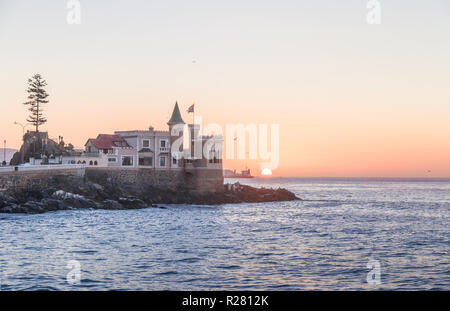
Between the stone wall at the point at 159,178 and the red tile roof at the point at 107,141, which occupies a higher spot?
the red tile roof at the point at 107,141

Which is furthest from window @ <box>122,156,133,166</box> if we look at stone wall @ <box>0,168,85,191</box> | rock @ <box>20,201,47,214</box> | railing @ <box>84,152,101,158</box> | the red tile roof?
rock @ <box>20,201,47,214</box>

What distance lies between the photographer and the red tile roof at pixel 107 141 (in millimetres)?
91250

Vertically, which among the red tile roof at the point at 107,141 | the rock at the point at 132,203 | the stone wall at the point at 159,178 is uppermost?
the red tile roof at the point at 107,141

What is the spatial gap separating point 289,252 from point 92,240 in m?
15.7

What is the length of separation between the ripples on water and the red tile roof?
122ft

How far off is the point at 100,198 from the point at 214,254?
148 feet

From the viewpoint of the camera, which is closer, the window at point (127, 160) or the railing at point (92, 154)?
the railing at point (92, 154)

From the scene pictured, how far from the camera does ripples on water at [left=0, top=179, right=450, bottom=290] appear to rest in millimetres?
24062

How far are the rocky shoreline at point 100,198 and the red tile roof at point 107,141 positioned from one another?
1247cm

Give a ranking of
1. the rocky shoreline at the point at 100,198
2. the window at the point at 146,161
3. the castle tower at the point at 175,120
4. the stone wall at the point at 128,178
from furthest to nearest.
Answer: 1. the castle tower at the point at 175,120
2. the window at the point at 146,161
3. the stone wall at the point at 128,178
4. the rocky shoreline at the point at 100,198

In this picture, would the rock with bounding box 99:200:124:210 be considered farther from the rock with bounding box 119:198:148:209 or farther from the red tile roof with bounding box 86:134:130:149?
the red tile roof with bounding box 86:134:130:149

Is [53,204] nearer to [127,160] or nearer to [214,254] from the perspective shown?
[127,160]

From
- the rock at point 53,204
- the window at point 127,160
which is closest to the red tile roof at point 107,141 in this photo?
the window at point 127,160

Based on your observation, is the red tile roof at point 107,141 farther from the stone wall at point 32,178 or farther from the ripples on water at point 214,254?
the ripples on water at point 214,254
